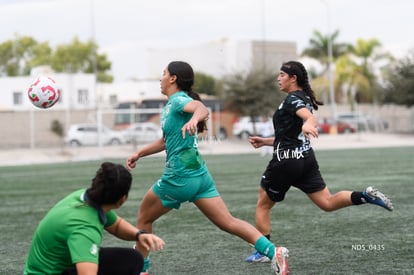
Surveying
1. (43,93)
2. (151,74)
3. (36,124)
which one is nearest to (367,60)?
(151,74)

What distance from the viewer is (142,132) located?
4372cm

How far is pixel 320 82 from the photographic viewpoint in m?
72.2

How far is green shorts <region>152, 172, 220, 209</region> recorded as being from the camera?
22.1 feet

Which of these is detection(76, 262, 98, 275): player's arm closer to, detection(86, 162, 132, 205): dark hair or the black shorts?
detection(86, 162, 132, 205): dark hair

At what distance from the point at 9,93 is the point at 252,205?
1942 inches

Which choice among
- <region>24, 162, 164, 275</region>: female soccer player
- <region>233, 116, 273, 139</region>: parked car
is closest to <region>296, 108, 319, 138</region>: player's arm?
<region>24, 162, 164, 275</region>: female soccer player

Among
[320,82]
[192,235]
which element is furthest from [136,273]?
[320,82]

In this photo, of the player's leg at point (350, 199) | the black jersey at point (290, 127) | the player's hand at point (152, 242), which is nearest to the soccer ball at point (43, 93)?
the black jersey at point (290, 127)

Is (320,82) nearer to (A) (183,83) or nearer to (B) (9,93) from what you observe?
(B) (9,93)

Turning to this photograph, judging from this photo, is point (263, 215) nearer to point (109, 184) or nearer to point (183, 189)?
point (183, 189)

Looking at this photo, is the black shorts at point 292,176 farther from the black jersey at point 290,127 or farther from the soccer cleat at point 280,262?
the soccer cleat at point 280,262

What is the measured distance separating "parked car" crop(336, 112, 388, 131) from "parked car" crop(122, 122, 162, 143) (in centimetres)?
1841

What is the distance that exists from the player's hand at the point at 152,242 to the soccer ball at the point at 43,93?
539 centimetres

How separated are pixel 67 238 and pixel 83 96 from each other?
56.5 meters
